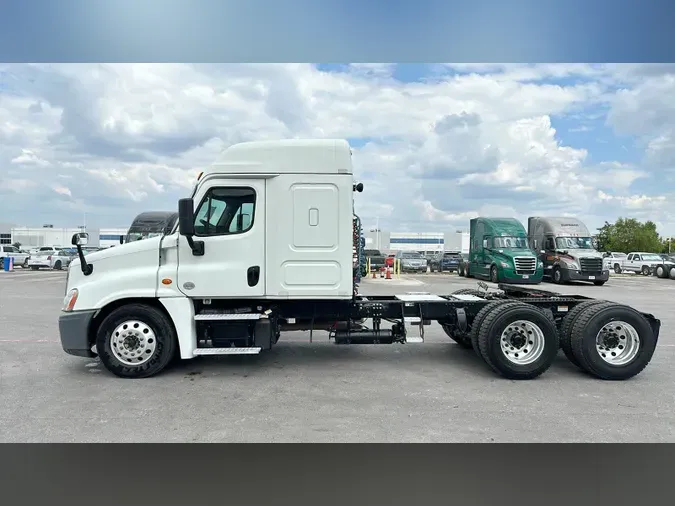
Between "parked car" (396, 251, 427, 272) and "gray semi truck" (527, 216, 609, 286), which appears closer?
"gray semi truck" (527, 216, 609, 286)

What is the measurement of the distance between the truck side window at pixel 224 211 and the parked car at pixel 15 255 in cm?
3822

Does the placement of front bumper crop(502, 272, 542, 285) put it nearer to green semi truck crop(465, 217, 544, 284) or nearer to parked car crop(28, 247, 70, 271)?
green semi truck crop(465, 217, 544, 284)

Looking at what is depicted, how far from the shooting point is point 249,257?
21.4 feet

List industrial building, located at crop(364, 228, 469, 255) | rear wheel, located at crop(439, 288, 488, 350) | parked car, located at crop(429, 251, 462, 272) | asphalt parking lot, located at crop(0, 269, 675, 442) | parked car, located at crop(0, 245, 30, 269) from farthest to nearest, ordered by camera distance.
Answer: industrial building, located at crop(364, 228, 469, 255)
parked car, located at crop(0, 245, 30, 269)
parked car, located at crop(429, 251, 462, 272)
rear wheel, located at crop(439, 288, 488, 350)
asphalt parking lot, located at crop(0, 269, 675, 442)

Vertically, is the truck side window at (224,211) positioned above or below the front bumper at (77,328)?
above

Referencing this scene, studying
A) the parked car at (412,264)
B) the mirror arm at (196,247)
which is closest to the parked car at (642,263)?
the parked car at (412,264)

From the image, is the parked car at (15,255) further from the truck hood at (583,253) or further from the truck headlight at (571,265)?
the truck hood at (583,253)

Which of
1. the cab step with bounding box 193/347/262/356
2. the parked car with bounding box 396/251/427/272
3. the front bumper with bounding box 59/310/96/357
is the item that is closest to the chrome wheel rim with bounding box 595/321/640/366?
the cab step with bounding box 193/347/262/356

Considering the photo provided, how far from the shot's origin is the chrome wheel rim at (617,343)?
6598 mm

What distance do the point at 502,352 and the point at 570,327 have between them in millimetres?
1118

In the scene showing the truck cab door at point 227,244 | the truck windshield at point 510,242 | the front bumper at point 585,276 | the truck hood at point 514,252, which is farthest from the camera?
the truck windshield at point 510,242

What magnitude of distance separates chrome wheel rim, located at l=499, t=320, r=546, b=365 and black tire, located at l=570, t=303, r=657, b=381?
538 mm

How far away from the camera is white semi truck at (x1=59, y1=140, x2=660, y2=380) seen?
649 cm

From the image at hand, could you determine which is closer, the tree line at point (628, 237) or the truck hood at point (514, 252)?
the truck hood at point (514, 252)
